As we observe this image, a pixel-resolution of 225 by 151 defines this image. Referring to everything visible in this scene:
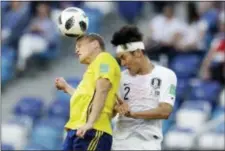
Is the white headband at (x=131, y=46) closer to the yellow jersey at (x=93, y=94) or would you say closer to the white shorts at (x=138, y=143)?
the yellow jersey at (x=93, y=94)

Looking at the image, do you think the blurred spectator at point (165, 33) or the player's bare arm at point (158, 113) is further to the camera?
the blurred spectator at point (165, 33)

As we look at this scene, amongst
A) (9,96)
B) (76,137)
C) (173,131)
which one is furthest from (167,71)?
(9,96)

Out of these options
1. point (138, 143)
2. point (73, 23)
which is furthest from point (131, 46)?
point (138, 143)

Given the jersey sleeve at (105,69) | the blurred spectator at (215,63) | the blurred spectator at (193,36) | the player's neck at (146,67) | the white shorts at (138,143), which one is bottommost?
the white shorts at (138,143)

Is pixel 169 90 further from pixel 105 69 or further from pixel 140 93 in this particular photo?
pixel 105 69

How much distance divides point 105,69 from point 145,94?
741mm

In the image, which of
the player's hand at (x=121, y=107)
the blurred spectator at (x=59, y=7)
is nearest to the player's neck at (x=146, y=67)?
the player's hand at (x=121, y=107)

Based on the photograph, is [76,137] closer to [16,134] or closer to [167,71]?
[167,71]

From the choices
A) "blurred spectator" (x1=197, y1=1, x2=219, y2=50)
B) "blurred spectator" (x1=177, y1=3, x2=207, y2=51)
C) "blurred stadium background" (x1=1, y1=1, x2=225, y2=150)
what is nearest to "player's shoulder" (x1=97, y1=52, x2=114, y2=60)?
"blurred stadium background" (x1=1, y1=1, x2=225, y2=150)

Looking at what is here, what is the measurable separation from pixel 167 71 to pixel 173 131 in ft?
14.1

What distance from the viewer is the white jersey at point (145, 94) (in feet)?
27.9

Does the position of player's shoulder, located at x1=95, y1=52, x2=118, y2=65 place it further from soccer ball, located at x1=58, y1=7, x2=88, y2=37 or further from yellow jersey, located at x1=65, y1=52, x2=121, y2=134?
soccer ball, located at x1=58, y1=7, x2=88, y2=37

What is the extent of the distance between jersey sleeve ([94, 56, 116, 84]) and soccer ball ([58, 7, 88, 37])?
34 cm

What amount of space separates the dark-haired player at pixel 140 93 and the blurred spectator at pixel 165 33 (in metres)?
5.22
